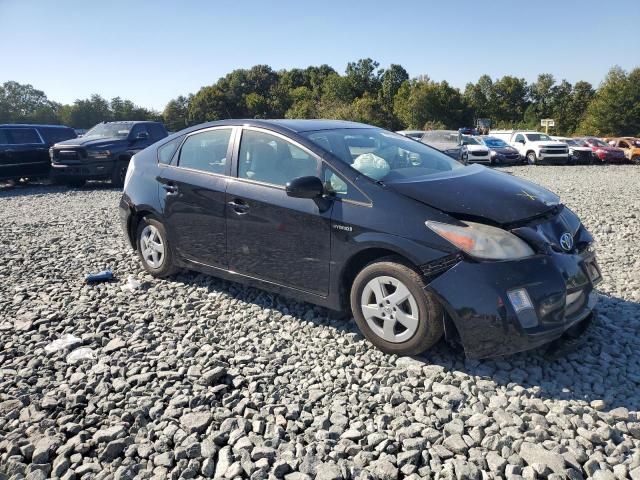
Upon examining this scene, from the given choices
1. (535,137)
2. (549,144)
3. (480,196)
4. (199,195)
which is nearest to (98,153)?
(199,195)

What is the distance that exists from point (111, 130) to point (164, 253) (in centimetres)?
1042

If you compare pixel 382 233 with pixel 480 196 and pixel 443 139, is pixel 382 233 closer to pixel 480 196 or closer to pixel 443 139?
pixel 480 196

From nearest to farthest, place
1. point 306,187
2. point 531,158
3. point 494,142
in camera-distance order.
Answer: point 306,187 < point 531,158 < point 494,142

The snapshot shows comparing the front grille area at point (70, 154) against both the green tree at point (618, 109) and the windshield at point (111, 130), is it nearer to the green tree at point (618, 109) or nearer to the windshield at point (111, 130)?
the windshield at point (111, 130)

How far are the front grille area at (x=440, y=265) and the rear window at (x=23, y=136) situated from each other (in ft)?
47.3

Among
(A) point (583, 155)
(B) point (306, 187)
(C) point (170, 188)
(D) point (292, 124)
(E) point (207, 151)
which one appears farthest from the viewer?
(A) point (583, 155)

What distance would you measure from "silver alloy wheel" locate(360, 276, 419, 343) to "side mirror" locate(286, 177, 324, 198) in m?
0.76

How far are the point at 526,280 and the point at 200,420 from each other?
6.89 feet

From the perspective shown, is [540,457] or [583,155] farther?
[583,155]

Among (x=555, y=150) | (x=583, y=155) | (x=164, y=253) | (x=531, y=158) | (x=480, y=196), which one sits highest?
(x=480, y=196)

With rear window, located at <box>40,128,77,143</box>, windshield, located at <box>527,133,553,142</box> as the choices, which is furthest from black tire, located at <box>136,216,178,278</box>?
windshield, located at <box>527,133,553,142</box>

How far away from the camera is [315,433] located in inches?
105

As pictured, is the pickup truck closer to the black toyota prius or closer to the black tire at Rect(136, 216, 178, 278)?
the black toyota prius

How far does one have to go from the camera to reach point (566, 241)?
131 inches
